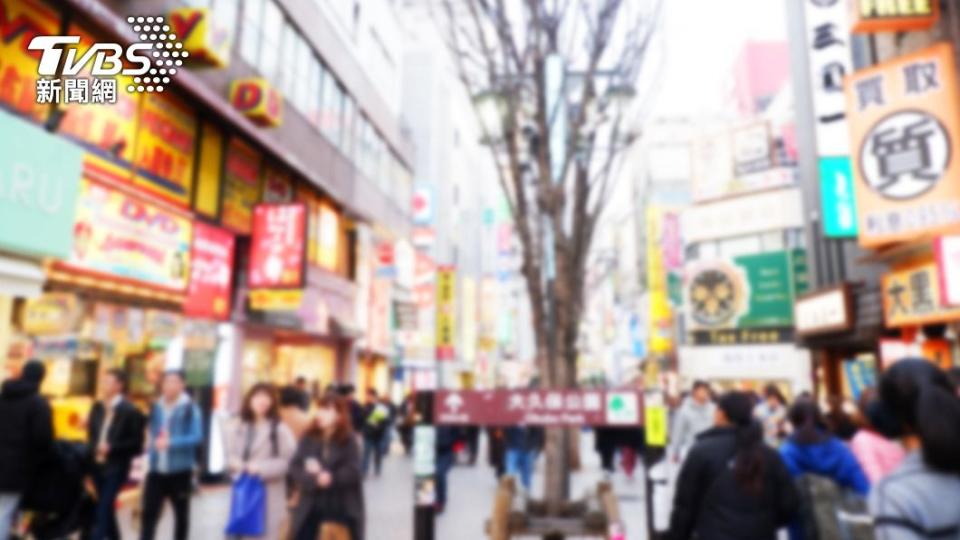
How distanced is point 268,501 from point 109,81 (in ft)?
23.8

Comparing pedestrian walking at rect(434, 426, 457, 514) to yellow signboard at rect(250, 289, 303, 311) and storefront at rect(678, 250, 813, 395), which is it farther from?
storefront at rect(678, 250, 813, 395)

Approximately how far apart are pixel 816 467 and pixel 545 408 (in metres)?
2.20

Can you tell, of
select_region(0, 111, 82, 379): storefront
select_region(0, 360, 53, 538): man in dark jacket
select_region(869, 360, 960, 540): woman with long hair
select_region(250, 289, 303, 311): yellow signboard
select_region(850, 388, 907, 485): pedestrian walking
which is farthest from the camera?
select_region(250, 289, 303, 311): yellow signboard

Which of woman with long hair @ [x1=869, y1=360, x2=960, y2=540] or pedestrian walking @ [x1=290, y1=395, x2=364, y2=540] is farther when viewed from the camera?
pedestrian walking @ [x1=290, y1=395, x2=364, y2=540]

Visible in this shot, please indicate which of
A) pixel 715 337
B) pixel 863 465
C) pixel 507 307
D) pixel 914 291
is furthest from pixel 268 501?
pixel 507 307

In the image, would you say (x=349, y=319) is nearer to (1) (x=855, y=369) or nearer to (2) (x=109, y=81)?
(2) (x=109, y=81)

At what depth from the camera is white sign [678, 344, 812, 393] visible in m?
28.6

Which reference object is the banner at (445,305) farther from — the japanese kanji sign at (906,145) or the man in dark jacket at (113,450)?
the man in dark jacket at (113,450)

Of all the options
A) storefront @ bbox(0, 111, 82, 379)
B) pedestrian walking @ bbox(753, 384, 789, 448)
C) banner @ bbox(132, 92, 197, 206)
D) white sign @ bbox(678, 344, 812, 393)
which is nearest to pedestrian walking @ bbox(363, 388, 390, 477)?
banner @ bbox(132, 92, 197, 206)

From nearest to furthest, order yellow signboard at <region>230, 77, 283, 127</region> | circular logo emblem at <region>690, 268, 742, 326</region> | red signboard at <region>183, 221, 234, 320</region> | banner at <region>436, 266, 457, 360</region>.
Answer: red signboard at <region>183, 221, 234, 320</region> < yellow signboard at <region>230, 77, 283, 127</region> < banner at <region>436, 266, 457, 360</region> < circular logo emblem at <region>690, 268, 742, 326</region>

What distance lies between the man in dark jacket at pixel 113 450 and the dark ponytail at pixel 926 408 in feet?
21.5

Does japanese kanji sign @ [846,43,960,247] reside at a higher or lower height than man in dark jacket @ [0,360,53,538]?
higher

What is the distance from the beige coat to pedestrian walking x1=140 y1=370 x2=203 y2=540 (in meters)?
1.49

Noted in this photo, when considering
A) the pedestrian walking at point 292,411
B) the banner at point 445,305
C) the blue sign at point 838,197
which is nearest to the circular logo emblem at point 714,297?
the banner at point 445,305
